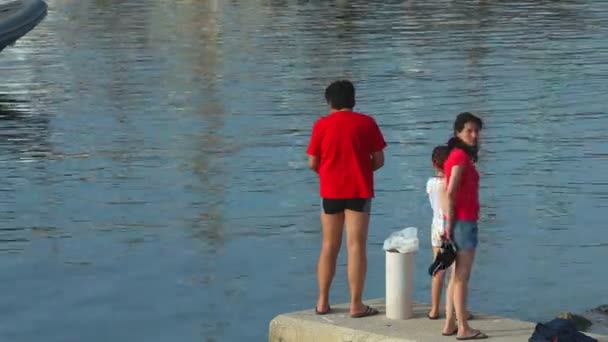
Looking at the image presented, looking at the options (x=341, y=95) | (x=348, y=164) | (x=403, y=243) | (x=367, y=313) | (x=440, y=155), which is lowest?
(x=367, y=313)

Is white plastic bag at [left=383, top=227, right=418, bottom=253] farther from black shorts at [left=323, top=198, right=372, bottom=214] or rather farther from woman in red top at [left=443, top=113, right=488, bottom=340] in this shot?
woman in red top at [left=443, top=113, right=488, bottom=340]

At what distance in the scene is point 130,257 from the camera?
47.8 ft

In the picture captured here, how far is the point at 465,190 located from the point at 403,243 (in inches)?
32.3

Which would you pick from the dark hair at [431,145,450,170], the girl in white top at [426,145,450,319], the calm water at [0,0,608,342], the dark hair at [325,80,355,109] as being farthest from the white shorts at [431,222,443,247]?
the calm water at [0,0,608,342]

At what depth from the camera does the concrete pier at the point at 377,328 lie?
9734mm

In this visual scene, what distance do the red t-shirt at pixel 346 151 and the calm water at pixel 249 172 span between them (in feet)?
5.79

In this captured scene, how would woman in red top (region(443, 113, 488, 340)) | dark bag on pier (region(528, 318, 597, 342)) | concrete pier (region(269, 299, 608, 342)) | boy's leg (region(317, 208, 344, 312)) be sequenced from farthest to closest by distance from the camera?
1. boy's leg (region(317, 208, 344, 312))
2. concrete pier (region(269, 299, 608, 342))
3. woman in red top (region(443, 113, 488, 340))
4. dark bag on pier (region(528, 318, 597, 342))

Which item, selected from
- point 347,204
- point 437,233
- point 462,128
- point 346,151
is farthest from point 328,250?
point 462,128

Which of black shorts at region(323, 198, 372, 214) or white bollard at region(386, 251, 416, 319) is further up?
black shorts at region(323, 198, 372, 214)

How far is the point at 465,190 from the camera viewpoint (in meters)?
9.60

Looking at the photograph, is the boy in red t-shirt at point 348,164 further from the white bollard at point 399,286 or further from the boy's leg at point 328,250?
the white bollard at point 399,286

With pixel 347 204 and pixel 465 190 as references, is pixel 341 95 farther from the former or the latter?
pixel 465 190

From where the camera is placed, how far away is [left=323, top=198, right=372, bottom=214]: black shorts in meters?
10.3

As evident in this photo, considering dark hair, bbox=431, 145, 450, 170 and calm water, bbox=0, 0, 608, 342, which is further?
calm water, bbox=0, 0, 608, 342
